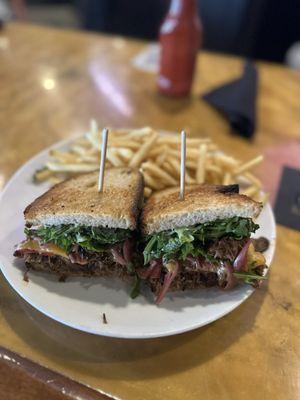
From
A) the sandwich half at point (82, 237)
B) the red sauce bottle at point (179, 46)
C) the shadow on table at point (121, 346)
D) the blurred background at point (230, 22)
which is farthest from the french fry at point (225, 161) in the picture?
the blurred background at point (230, 22)

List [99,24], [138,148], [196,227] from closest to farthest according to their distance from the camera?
[196,227]
[138,148]
[99,24]

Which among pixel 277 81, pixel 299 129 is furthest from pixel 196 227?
pixel 277 81

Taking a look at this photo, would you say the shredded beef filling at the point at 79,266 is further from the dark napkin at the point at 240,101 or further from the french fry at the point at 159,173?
the dark napkin at the point at 240,101

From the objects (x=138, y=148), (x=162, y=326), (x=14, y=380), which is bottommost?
(x=14, y=380)

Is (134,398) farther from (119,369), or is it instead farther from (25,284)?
(25,284)

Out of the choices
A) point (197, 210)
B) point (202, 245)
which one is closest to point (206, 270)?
point (202, 245)

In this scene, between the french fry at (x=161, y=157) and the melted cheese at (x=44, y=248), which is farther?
the french fry at (x=161, y=157)
